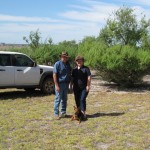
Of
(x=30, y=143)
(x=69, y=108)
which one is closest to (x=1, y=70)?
(x=69, y=108)

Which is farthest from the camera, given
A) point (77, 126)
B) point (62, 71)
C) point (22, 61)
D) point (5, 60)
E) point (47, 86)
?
point (47, 86)

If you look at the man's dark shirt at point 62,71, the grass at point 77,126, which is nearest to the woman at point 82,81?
the man's dark shirt at point 62,71

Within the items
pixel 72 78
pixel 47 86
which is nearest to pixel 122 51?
pixel 47 86

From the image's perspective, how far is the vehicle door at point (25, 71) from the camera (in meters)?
13.6

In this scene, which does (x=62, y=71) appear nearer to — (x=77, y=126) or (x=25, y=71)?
(x=77, y=126)

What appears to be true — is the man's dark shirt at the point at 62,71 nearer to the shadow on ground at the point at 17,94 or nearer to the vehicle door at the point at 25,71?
the vehicle door at the point at 25,71

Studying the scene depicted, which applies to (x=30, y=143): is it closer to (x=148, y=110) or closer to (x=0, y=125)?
(x=0, y=125)

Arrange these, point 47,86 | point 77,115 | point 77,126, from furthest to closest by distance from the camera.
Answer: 1. point 47,86
2. point 77,115
3. point 77,126

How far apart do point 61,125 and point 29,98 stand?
15.9ft

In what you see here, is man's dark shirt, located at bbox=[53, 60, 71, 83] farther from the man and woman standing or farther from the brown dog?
the brown dog

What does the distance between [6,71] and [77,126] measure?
17.5ft

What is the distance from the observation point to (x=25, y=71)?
1373cm

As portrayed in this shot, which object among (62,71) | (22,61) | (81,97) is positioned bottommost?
(81,97)

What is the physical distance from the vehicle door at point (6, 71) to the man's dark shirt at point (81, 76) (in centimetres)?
435
